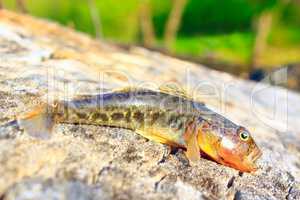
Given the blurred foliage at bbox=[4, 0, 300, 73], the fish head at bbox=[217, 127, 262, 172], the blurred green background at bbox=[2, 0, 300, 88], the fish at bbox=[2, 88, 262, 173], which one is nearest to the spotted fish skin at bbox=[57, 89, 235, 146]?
the fish at bbox=[2, 88, 262, 173]

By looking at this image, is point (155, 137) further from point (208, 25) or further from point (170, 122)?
point (208, 25)

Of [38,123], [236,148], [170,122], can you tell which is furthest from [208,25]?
[38,123]

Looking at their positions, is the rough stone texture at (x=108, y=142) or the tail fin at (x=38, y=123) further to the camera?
the tail fin at (x=38, y=123)

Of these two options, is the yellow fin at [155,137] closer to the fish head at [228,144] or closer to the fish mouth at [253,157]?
the fish head at [228,144]

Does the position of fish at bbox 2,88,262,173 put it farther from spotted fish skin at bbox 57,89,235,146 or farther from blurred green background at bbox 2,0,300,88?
blurred green background at bbox 2,0,300,88

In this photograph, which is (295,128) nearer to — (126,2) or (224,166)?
(224,166)

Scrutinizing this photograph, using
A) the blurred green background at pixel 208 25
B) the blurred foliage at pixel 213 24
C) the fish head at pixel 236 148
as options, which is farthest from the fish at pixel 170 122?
the blurred foliage at pixel 213 24
